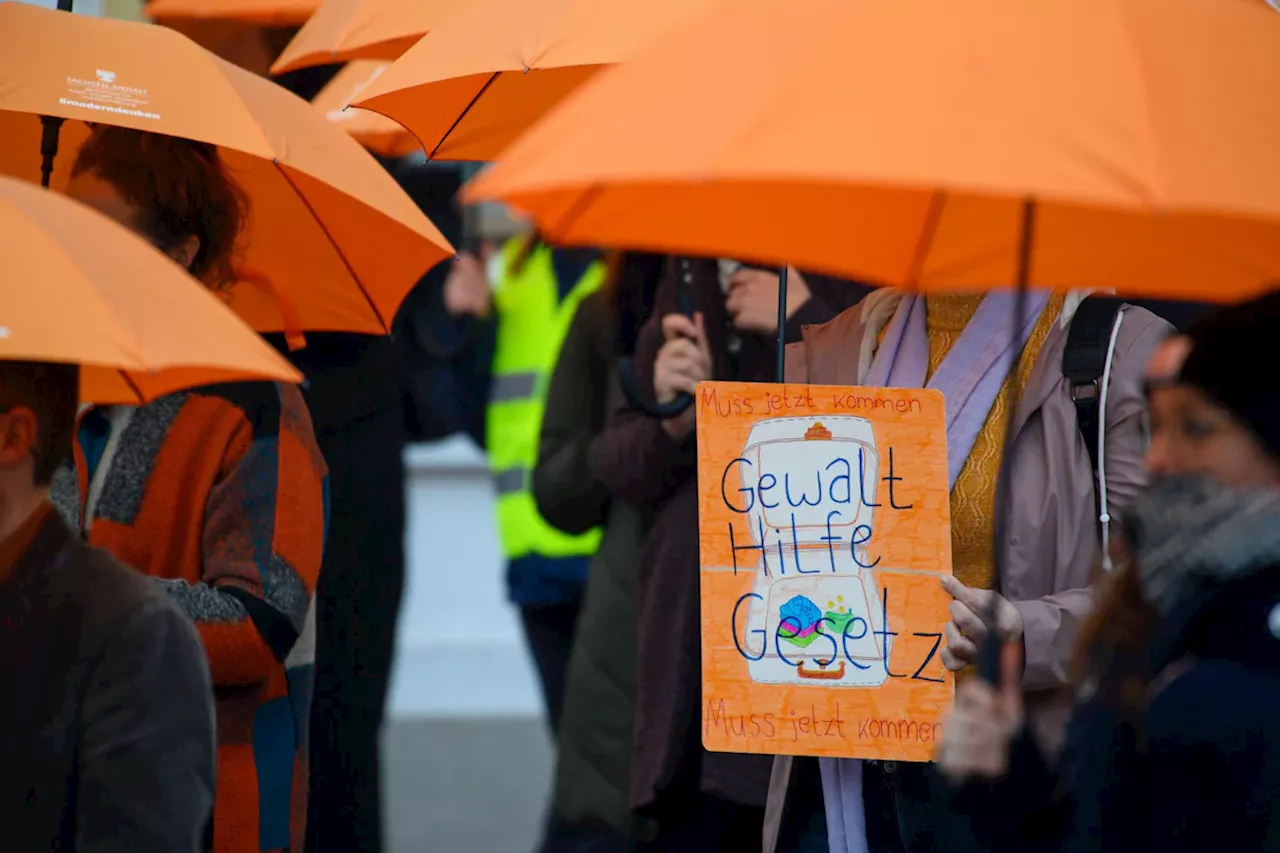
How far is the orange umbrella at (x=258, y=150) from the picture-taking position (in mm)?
3354

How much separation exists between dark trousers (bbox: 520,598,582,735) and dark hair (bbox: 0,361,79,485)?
2.98 metres

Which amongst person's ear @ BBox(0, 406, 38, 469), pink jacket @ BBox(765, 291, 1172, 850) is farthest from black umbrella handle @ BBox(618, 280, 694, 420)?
person's ear @ BBox(0, 406, 38, 469)

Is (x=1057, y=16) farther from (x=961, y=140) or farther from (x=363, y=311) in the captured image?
(x=363, y=311)

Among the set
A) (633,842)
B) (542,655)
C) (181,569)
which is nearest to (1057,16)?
(181,569)

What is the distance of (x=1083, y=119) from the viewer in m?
2.31

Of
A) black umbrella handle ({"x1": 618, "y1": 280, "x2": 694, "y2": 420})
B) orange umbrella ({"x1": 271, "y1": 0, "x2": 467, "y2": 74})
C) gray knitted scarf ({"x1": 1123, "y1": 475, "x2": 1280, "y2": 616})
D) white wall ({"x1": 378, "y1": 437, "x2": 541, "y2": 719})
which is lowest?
white wall ({"x1": 378, "y1": 437, "x2": 541, "y2": 719})

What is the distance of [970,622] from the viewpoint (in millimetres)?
3023

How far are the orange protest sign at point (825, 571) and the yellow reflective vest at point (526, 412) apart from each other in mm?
2798

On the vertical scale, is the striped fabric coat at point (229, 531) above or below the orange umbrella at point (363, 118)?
below

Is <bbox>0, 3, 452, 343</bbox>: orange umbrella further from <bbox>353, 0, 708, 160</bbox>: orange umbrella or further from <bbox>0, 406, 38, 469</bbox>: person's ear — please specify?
<bbox>0, 406, 38, 469</bbox>: person's ear

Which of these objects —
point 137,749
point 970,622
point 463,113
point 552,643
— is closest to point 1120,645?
point 970,622

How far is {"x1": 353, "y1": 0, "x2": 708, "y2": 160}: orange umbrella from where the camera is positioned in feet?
11.1

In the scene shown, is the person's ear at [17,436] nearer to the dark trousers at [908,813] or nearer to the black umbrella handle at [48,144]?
the black umbrella handle at [48,144]

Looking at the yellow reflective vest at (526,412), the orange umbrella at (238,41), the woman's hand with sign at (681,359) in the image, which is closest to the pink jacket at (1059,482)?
the woman's hand with sign at (681,359)
